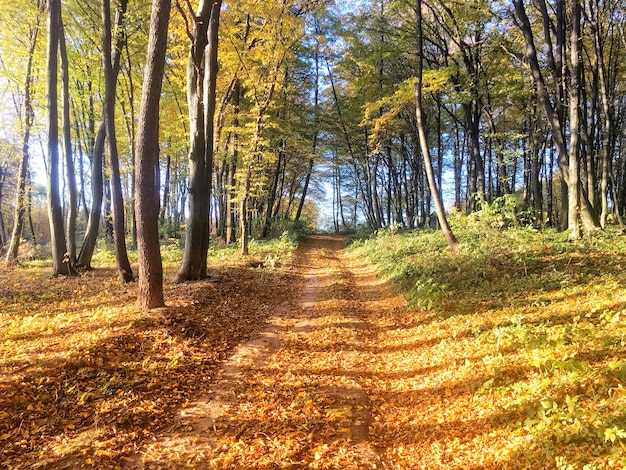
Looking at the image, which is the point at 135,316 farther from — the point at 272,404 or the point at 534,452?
the point at 534,452

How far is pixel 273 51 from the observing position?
49.0ft

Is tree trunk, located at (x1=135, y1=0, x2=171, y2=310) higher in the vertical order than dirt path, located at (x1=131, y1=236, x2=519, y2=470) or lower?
higher

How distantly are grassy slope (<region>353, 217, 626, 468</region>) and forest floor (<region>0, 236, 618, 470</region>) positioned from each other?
64 mm

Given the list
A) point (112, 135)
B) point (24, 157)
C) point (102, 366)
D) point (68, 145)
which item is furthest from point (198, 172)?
point (24, 157)

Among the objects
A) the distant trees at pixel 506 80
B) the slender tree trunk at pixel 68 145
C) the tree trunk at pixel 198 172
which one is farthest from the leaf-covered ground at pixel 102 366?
the distant trees at pixel 506 80

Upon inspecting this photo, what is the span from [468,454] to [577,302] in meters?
4.24

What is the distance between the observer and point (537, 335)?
5.10 meters

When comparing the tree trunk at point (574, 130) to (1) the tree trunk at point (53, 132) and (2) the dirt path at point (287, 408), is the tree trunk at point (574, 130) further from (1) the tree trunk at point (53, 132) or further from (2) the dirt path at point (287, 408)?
(1) the tree trunk at point (53, 132)

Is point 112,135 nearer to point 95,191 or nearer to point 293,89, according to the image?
point 95,191

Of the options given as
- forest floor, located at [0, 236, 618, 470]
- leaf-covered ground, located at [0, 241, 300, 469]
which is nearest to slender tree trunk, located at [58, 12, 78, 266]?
leaf-covered ground, located at [0, 241, 300, 469]

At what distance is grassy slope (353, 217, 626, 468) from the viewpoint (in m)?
3.17

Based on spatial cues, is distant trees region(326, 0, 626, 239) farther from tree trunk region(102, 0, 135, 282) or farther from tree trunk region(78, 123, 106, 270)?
tree trunk region(78, 123, 106, 270)

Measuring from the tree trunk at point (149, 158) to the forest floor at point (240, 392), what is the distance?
0.82 metres

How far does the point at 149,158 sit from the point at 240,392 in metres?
4.53
